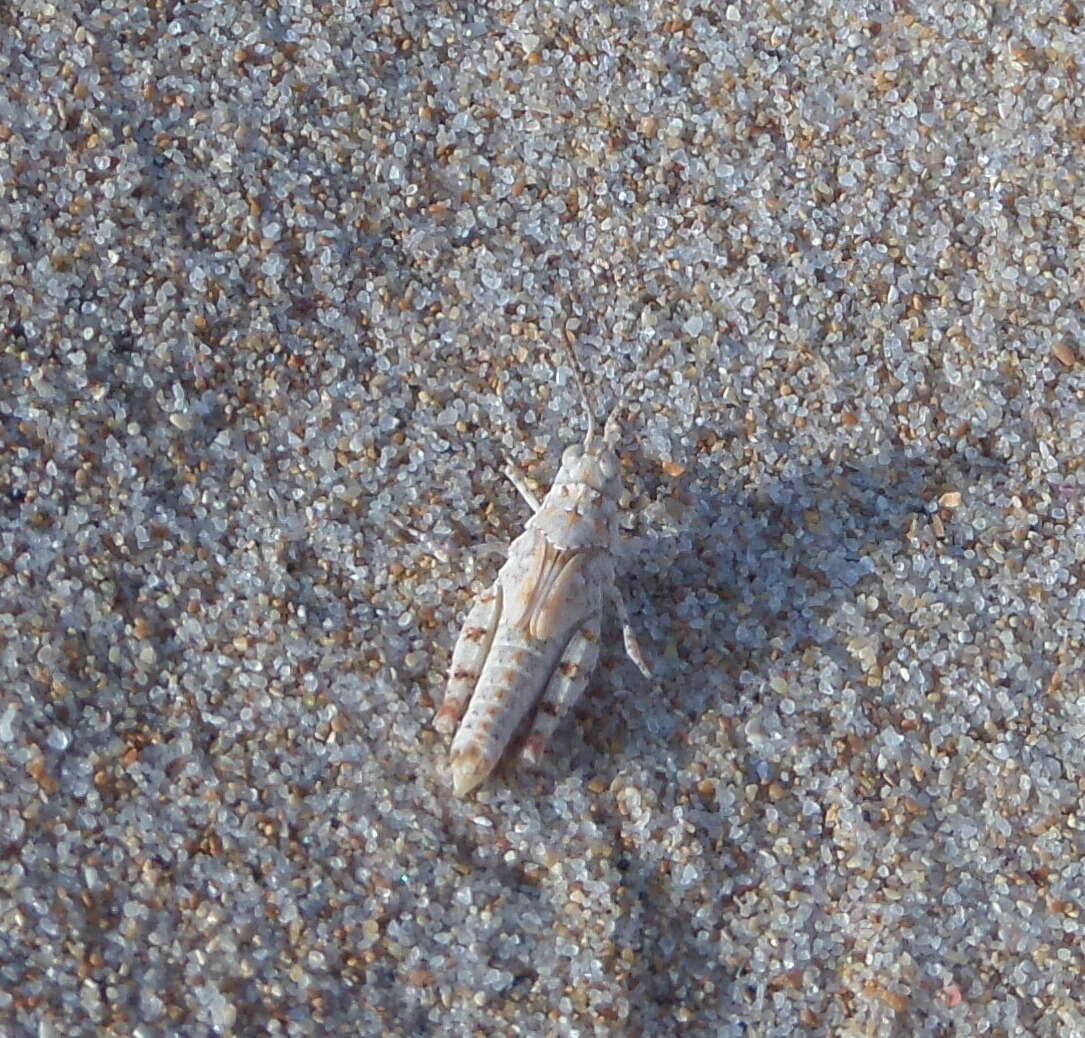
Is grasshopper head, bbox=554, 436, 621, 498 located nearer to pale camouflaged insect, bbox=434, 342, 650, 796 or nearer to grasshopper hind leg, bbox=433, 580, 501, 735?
pale camouflaged insect, bbox=434, 342, 650, 796

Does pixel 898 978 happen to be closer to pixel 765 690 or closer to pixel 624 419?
pixel 765 690

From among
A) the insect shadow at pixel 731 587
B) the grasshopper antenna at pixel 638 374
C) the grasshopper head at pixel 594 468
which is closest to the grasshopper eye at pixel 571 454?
the grasshopper head at pixel 594 468

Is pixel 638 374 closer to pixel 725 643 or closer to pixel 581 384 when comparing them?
pixel 581 384

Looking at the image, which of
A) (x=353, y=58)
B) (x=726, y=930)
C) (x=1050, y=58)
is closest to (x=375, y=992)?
(x=726, y=930)

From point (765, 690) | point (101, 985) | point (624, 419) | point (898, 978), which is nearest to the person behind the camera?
point (101, 985)

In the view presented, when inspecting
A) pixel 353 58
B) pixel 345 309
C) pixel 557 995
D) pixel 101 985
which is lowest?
pixel 101 985

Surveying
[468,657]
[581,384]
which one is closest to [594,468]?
[581,384]
